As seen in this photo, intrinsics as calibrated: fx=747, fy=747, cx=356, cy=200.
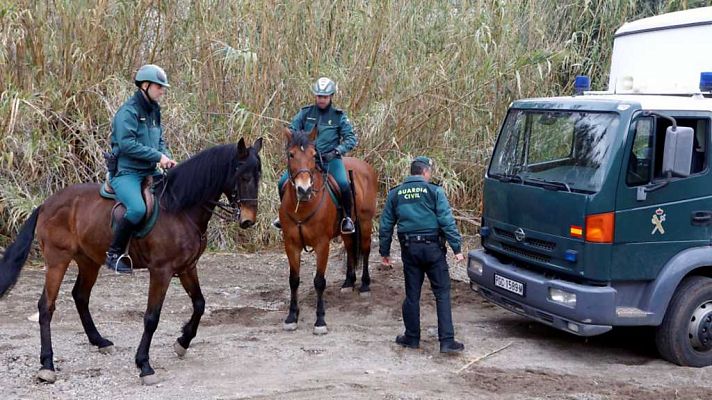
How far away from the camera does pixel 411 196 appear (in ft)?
21.0

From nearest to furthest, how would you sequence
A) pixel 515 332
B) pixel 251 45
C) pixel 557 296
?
pixel 557 296
pixel 515 332
pixel 251 45

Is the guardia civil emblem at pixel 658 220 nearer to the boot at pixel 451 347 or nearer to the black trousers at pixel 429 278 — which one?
Answer: the black trousers at pixel 429 278

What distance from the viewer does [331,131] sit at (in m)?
7.94

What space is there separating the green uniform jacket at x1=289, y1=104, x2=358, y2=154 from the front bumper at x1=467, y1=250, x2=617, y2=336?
200 centimetres

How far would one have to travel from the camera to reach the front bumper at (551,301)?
5879mm

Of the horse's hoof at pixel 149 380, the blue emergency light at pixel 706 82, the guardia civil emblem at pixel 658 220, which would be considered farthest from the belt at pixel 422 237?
the blue emergency light at pixel 706 82

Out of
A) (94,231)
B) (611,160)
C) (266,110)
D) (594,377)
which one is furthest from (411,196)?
(266,110)

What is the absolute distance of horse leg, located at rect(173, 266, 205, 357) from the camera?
241 inches

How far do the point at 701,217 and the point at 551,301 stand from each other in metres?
1.41

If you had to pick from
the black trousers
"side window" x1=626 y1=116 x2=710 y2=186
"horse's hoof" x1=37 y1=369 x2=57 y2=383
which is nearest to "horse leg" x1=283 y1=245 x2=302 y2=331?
the black trousers

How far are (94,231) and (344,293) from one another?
3401 mm

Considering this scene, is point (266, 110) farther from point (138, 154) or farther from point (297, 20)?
point (138, 154)

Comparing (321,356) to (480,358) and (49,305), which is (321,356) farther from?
(49,305)

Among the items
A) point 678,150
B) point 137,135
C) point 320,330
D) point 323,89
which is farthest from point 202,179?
point 678,150
